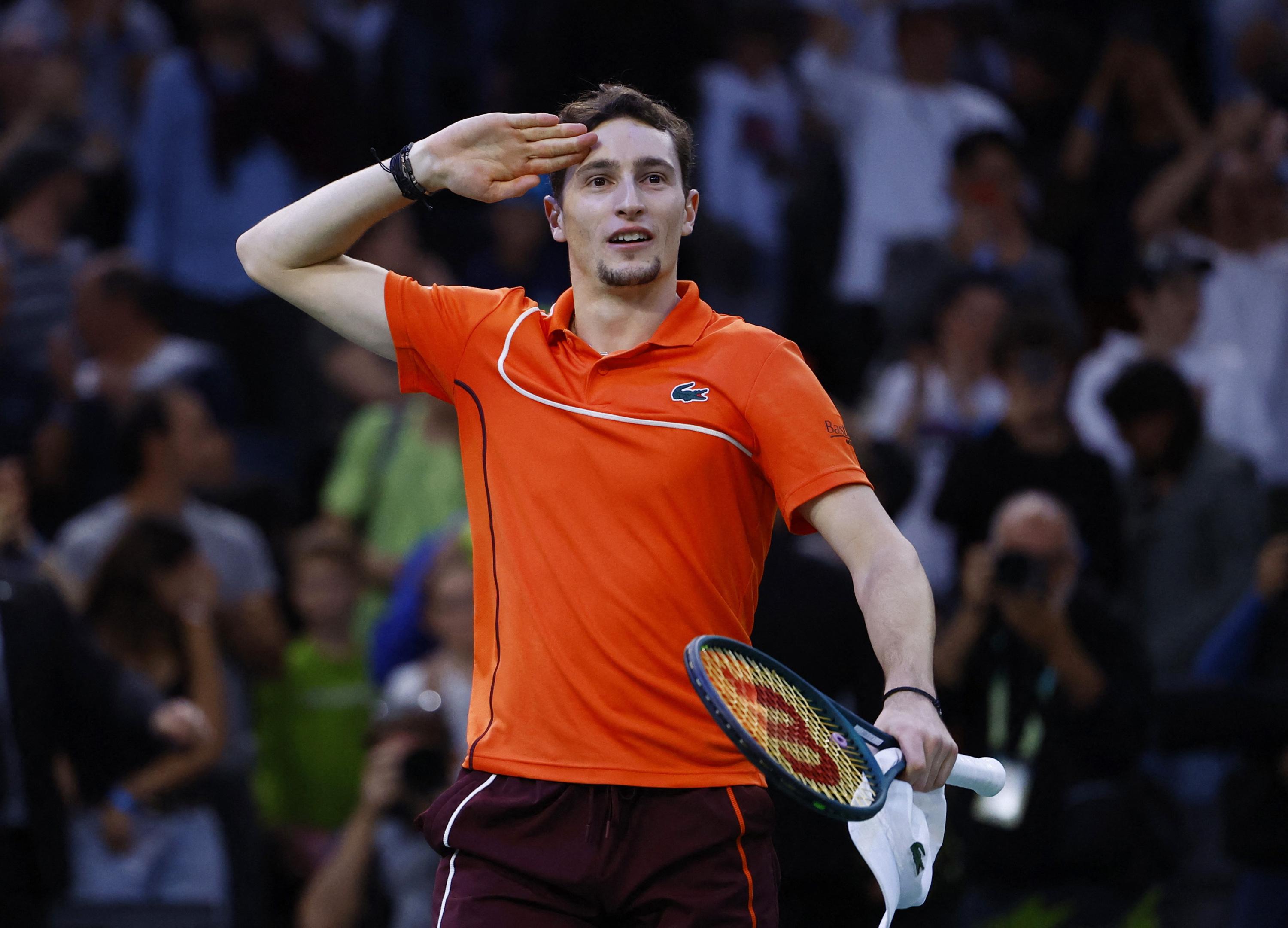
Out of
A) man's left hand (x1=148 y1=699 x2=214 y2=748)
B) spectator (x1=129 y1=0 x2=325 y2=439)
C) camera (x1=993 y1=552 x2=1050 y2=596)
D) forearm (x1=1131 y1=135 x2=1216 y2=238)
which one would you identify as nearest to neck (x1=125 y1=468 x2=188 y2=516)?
man's left hand (x1=148 y1=699 x2=214 y2=748)

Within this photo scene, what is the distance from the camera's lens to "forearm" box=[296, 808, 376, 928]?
246 inches

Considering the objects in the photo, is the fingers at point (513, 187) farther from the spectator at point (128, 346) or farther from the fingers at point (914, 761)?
the spectator at point (128, 346)

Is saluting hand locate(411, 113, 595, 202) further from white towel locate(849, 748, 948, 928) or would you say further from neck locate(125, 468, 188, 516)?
neck locate(125, 468, 188, 516)

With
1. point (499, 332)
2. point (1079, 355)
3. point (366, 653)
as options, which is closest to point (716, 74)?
point (1079, 355)

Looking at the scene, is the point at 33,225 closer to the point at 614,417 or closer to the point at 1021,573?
the point at 1021,573

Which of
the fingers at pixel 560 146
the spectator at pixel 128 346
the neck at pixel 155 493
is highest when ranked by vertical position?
the fingers at pixel 560 146

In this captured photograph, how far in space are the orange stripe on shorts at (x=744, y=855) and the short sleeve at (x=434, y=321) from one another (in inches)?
41.8

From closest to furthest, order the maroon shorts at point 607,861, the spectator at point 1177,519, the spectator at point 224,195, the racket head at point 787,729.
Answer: the racket head at point 787,729 < the maroon shorts at point 607,861 < the spectator at point 1177,519 < the spectator at point 224,195

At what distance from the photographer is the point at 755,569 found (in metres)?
3.59

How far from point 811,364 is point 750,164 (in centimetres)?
125

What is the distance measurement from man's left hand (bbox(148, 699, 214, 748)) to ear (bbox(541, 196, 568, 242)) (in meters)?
3.00

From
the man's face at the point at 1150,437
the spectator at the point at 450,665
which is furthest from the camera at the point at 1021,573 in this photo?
the man's face at the point at 1150,437

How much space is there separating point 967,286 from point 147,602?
167 inches

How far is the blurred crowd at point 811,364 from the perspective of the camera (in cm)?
606
